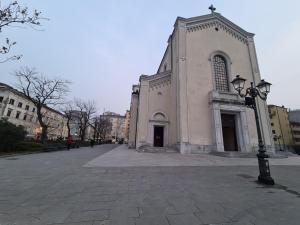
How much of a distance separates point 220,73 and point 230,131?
7203mm

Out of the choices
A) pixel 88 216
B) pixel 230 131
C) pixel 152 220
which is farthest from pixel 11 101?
pixel 152 220

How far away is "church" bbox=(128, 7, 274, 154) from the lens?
54.2 ft

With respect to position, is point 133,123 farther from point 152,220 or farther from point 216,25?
point 152,220

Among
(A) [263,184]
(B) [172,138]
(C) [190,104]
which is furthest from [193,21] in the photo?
(A) [263,184]

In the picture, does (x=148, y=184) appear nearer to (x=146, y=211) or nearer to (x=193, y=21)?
(x=146, y=211)

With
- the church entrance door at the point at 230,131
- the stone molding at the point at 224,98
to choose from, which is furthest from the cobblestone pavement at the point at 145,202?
the church entrance door at the point at 230,131

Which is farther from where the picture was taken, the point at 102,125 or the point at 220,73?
the point at 102,125

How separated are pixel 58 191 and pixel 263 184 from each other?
614cm

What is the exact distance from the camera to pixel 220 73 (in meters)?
19.7

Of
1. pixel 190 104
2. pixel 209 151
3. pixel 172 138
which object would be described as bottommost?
pixel 209 151

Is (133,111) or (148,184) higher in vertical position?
(133,111)

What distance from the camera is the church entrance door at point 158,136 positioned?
20.6m

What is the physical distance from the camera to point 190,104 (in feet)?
55.8

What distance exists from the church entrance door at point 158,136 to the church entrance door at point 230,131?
7.49 meters
